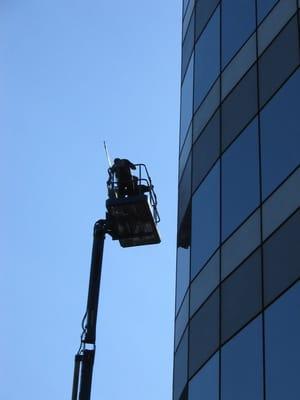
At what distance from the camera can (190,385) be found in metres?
22.4

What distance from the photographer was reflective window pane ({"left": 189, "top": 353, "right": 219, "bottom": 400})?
2028 centimetres

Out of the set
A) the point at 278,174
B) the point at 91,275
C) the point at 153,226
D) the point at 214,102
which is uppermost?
the point at 214,102

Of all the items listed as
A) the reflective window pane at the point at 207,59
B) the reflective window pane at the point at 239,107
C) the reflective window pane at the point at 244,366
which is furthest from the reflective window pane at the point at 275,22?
the reflective window pane at the point at 244,366

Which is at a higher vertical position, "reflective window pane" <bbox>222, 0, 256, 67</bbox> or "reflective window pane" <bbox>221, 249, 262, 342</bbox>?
"reflective window pane" <bbox>222, 0, 256, 67</bbox>

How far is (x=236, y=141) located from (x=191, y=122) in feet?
17.1

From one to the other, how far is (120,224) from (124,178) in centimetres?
85

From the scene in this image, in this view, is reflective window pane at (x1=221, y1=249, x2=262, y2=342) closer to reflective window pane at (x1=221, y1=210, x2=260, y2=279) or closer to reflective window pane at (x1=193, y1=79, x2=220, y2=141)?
reflective window pane at (x1=221, y1=210, x2=260, y2=279)

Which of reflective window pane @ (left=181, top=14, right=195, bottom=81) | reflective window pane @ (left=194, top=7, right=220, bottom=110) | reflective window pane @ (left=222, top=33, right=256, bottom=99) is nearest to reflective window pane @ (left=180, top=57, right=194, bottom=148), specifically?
reflective window pane @ (left=194, top=7, right=220, bottom=110)

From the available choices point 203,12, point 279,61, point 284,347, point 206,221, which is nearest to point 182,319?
point 206,221

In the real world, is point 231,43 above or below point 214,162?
above

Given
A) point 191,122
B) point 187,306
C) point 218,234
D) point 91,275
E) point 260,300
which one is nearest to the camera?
point 91,275

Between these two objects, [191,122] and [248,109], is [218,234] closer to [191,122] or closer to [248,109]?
[248,109]

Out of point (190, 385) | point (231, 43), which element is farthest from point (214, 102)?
point (190, 385)

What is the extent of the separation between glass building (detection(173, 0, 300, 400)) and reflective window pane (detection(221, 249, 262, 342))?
27 mm
